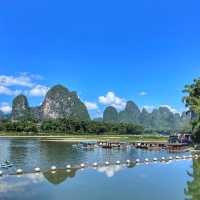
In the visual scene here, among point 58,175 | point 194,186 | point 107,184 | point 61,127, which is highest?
point 61,127

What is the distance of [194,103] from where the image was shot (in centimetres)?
6694

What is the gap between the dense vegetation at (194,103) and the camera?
63.6 metres

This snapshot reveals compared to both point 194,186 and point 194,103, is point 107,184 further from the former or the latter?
point 194,103

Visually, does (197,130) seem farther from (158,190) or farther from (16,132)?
(16,132)

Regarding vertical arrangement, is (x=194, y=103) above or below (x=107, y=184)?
above

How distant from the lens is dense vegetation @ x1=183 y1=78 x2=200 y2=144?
2502 inches

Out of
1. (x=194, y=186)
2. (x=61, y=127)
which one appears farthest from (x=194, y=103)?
(x=61, y=127)

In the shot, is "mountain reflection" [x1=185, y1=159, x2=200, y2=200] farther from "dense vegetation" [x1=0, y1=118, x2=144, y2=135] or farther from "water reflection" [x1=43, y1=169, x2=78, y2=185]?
"dense vegetation" [x1=0, y1=118, x2=144, y2=135]

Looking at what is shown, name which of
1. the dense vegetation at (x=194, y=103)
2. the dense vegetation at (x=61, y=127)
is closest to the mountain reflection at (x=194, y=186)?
the dense vegetation at (x=194, y=103)

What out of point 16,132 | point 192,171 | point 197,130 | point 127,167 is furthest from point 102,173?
point 16,132

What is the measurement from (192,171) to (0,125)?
3783 inches

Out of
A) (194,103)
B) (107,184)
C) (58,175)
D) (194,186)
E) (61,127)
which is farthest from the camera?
(61,127)

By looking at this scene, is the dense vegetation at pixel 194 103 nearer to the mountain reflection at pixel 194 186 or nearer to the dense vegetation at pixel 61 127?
the mountain reflection at pixel 194 186

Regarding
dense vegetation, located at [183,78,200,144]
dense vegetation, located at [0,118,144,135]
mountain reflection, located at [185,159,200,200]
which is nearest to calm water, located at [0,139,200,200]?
mountain reflection, located at [185,159,200,200]
